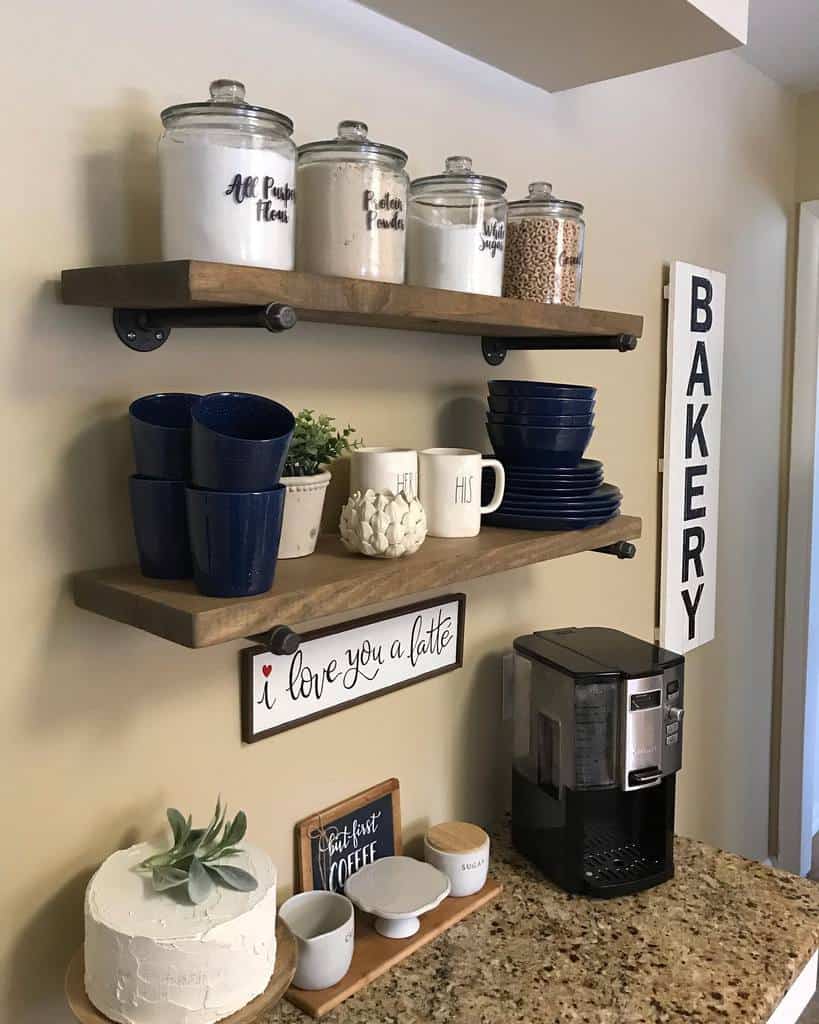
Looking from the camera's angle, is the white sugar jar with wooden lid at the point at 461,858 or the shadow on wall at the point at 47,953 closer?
the shadow on wall at the point at 47,953

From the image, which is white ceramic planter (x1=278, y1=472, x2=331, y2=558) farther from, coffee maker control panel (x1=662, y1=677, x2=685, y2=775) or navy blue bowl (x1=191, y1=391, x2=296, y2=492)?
coffee maker control panel (x1=662, y1=677, x2=685, y2=775)

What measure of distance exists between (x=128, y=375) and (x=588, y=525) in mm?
701

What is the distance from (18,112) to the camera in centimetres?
94

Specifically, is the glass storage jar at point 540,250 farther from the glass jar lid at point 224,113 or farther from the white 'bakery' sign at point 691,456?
the white 'bakery' sign at point 691,456

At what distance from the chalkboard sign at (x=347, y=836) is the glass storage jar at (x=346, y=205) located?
77cm

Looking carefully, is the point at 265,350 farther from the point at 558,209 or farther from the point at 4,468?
the point at 558,209

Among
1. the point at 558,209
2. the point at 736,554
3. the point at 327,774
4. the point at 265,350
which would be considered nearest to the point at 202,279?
the point at 265,350

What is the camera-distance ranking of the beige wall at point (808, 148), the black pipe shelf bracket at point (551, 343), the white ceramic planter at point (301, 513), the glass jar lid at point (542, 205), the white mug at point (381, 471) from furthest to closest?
the beige wall at point (808, 148)
the black pipe shelf bracket at point (551, 343)
the glass jar lid at point (542, 205)
the white mug at point (381, 471)
the white ceramic planter at point (301, 513)

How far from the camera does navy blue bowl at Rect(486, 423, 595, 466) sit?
138cm

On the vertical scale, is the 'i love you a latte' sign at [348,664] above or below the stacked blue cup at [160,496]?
below

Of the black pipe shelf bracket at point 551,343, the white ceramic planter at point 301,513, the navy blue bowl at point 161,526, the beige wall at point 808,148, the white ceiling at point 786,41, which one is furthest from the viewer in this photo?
the beige wall at point 808,148

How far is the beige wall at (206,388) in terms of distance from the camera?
98 centimetres

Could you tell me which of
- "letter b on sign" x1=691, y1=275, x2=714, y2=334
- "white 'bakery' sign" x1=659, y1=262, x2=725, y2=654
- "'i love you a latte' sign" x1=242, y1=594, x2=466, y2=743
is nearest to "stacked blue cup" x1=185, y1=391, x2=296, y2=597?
"'i love you a latte' sign" x1=242, y1=594, x2=466, y2=743

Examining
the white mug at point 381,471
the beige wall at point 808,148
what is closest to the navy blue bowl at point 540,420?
the white mug at point 381,471
